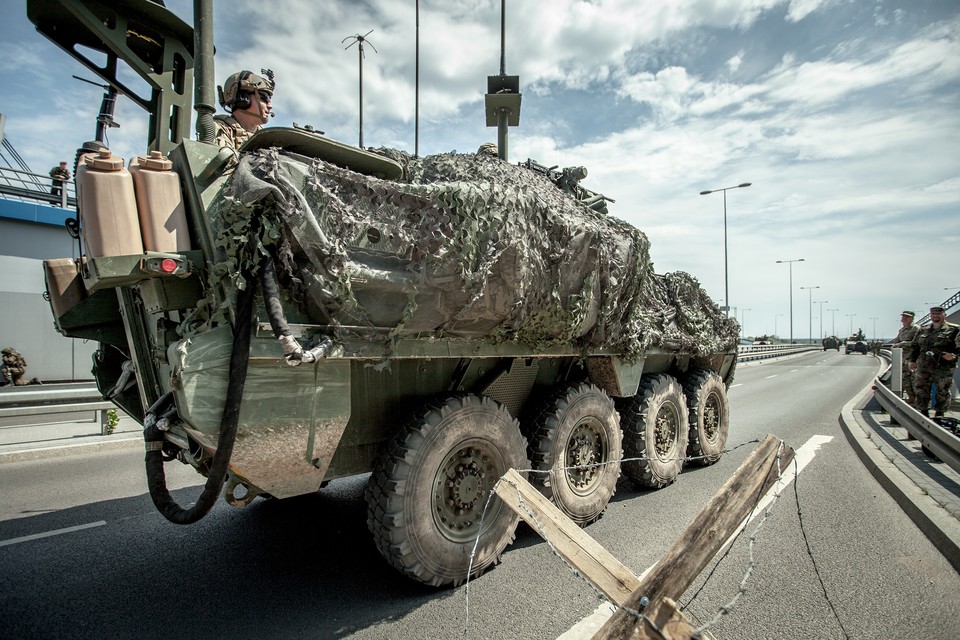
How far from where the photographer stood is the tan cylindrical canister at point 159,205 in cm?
278

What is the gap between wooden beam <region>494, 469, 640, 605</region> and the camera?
2.06 meters

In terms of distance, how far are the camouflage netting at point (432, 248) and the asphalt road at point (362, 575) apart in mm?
1602

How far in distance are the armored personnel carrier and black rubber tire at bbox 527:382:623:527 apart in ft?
0.06

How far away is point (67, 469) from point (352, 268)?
6.03m

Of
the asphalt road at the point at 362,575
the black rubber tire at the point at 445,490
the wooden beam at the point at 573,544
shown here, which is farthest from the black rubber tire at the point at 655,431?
the wooden beam at the point at 573,544

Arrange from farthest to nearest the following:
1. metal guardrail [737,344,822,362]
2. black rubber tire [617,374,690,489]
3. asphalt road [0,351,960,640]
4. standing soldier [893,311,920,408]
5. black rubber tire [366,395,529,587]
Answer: metal guardrail [737,344,822,362], standing soldier [893,311,920,408], black rubber tire [617,374,690,489], black rubber tire [366,395,529,587], asphalt road [0,351,960,640]

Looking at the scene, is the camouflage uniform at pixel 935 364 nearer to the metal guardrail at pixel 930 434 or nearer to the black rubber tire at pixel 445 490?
the metal guardrail at pixel 930 434

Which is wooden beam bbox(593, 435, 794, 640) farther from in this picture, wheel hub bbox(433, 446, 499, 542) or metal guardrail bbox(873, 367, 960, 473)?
metal guardrail bbox(873, 367, 960, 473)

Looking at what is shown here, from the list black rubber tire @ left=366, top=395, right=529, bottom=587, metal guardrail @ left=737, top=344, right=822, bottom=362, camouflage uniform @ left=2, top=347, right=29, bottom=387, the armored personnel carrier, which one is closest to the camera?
the armored personnel carrier

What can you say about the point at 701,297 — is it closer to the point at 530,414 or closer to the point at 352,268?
the point at 530,414

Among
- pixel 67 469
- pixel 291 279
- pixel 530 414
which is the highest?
pixel 291 279

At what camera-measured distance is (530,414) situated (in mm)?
4770

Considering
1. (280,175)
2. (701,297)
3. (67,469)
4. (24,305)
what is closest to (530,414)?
(280,175)

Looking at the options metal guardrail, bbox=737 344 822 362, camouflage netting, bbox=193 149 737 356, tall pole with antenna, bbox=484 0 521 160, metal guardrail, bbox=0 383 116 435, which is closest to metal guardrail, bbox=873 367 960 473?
camouflage netting, bbox=193 149 737 356
